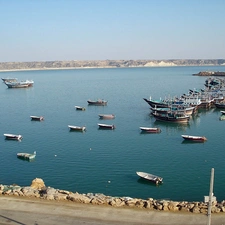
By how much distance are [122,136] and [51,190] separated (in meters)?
24.5

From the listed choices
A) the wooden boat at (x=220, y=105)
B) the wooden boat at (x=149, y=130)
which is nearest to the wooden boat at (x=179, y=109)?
the wooden boat at (x=220, y=105)

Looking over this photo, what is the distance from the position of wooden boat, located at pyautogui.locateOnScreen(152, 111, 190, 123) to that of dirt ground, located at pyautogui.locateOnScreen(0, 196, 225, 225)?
36.3 m

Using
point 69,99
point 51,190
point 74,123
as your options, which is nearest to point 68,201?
point 51,190

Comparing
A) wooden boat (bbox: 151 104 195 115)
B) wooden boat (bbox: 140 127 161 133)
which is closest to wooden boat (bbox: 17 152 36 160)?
wooden boat (bbox: 140 127 161 133)

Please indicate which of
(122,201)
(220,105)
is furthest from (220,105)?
(122,201)

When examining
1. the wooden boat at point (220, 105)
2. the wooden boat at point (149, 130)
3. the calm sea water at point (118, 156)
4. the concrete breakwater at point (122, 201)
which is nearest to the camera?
the concrete breakwater at point (122, 201)

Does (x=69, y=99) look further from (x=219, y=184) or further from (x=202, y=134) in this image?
(x=219, y=184)

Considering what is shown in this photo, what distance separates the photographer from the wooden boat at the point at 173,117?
53281 mm

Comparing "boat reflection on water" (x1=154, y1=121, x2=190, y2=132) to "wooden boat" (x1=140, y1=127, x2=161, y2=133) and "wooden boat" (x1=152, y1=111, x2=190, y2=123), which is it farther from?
"wooden boat" (x1=140, y1=127, x2=161, y2=133)

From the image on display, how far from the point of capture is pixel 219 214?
17.5m

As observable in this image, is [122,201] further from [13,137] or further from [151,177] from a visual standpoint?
[13,137]

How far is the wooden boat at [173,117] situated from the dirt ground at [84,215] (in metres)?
36.3

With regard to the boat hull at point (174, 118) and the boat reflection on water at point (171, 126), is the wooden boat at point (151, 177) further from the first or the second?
the boat hull at point (174, 118)

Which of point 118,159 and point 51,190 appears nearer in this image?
point 51,190
